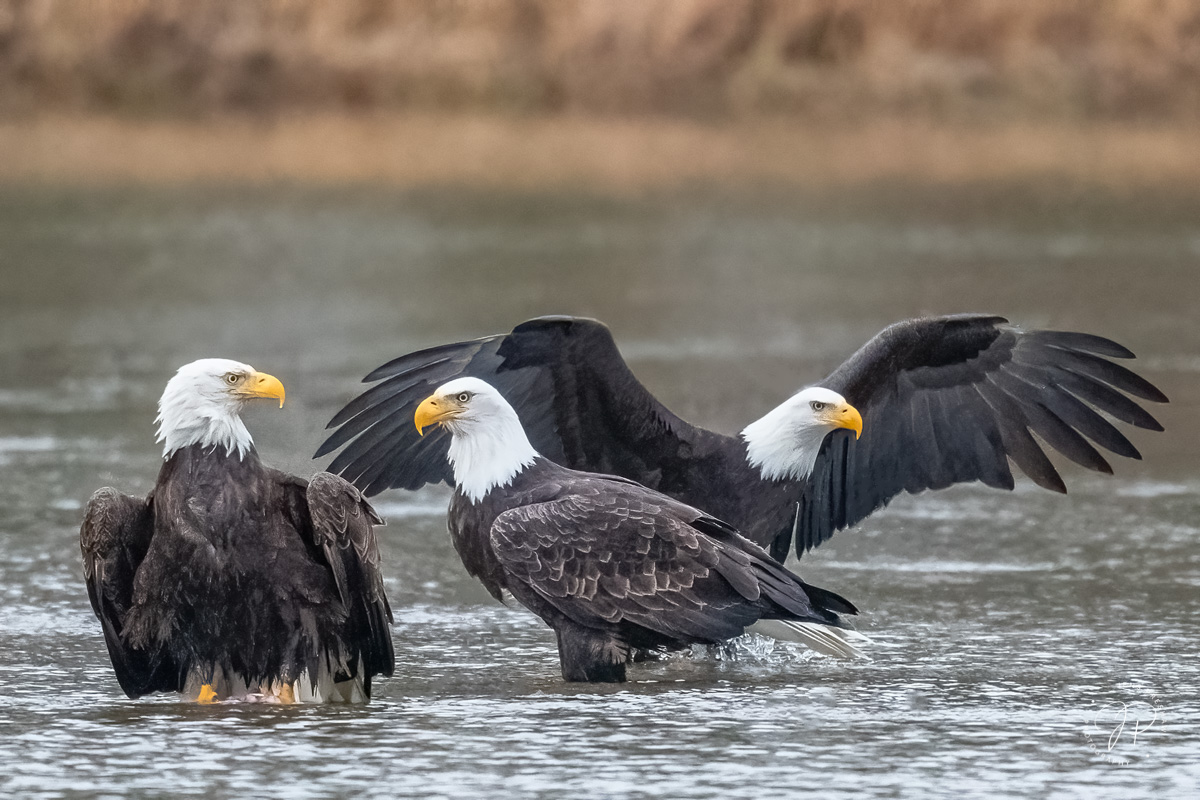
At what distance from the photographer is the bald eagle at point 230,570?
5410mm

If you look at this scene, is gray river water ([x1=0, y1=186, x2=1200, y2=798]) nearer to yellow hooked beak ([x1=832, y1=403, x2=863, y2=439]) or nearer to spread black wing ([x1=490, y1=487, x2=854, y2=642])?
spread black wing ([x1=490, y1=487, x2=854, y2=642])

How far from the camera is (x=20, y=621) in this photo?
6.49 meters

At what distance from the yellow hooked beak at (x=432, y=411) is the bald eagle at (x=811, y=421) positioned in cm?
72

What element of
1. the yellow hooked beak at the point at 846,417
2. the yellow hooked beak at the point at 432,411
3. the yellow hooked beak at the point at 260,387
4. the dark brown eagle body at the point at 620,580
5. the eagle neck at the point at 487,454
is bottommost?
the dark brown eagle body at the point at 620,580

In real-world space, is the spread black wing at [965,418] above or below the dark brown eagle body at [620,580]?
above

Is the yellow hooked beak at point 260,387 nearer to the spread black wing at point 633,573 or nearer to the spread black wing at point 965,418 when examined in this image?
the spread black wing at point 633,573


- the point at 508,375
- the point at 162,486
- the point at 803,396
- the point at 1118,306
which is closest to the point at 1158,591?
the point at 803,396

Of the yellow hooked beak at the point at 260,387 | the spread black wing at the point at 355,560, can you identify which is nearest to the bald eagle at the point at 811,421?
the yellow hooked beak at the point at 260,387

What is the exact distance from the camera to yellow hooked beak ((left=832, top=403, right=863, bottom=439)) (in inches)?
253

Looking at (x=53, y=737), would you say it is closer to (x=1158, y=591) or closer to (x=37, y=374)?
(x=1158, y=591)

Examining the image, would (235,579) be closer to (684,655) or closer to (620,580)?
(620,580)

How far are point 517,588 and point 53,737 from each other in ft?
4.32

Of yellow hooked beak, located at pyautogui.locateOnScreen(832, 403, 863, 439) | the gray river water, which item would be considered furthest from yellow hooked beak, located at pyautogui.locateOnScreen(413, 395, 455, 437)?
yellow hooked beak, located at pyautogui.locateOnScreen(832, 403, 863, 439)

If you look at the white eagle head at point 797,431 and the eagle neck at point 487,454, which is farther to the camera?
the white eagle head at point 797,431
